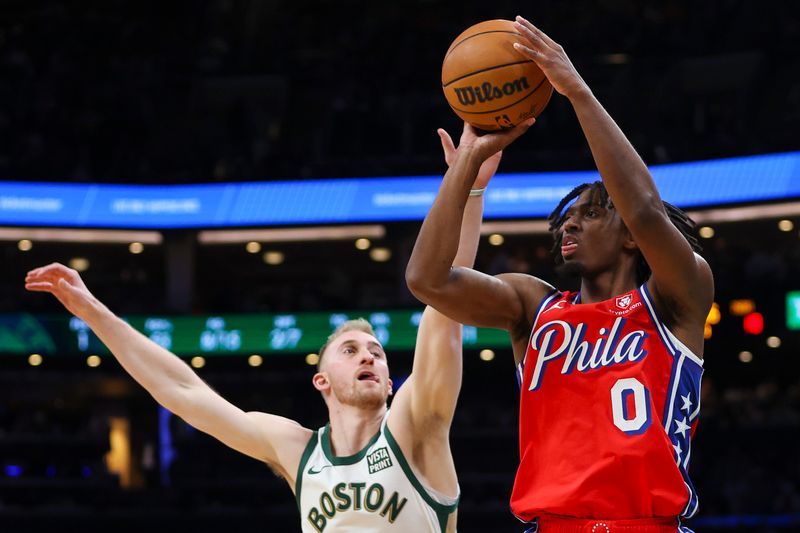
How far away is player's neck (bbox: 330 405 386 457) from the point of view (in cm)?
442

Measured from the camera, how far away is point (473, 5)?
83.4 feet

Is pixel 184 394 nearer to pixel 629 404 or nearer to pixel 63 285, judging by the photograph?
pixel 63 285

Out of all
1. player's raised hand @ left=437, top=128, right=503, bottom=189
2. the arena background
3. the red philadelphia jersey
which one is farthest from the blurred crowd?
the red philadelphia jersey

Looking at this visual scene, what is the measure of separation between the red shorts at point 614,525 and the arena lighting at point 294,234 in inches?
681

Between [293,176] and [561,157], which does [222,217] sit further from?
[561,157]

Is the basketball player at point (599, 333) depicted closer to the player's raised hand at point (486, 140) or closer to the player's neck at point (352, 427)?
the player's raised hand at point (486, 140)

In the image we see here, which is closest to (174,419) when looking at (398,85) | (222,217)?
(222,217)

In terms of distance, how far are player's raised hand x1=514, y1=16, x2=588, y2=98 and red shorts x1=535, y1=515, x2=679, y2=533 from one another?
45.5 inches

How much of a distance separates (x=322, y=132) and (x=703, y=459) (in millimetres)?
10007

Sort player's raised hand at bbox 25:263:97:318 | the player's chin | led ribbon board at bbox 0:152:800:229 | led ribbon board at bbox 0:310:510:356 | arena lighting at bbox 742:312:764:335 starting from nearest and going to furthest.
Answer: the player's chin → player's raised hand at bbox 25:263:97:318 → arena lighting at bbox 742:312:764:335 → led ribbon board at bbox 0:310:510:356 → led ribbon board at bbox 0:152:800:229

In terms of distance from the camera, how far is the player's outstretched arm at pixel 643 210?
2.98 meters

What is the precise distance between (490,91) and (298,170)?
16811 mm

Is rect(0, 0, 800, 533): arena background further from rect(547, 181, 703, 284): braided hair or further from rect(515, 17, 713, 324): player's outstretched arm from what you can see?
rect(515, 17, 713, 324): player's outstretched arm

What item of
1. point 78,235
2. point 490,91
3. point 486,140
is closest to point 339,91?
point 78,235
